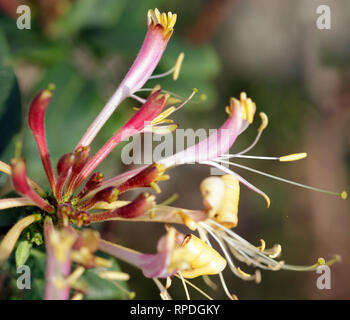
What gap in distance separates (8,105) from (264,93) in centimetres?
250

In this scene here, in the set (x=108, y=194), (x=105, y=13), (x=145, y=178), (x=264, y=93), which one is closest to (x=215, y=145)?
(x=145, y=178)

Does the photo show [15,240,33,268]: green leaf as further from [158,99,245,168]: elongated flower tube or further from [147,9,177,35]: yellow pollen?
[147,9,177,35]: yellow pollen

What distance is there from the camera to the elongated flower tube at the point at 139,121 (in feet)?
4.20

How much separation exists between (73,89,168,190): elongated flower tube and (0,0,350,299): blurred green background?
1094 mm

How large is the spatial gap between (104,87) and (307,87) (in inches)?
72.8

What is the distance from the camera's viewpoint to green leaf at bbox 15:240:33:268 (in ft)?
3.90

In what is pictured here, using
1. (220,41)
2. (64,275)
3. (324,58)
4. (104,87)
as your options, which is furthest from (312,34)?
(64,275)

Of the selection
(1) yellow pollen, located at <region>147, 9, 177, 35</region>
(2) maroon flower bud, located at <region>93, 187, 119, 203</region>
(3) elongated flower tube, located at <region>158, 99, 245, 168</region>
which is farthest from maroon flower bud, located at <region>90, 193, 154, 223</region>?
(1) yellow pollen, located at <region>147, 9, 177, 35</region>

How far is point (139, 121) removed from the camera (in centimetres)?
132

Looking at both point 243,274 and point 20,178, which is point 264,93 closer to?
point 243,274

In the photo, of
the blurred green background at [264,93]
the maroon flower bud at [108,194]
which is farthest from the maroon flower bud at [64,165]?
the blurred green background at [264,93]

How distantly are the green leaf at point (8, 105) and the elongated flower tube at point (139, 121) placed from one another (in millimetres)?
394

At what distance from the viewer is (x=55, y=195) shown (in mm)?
1242

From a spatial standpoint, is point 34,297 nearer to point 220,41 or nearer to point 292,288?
point 292,288
